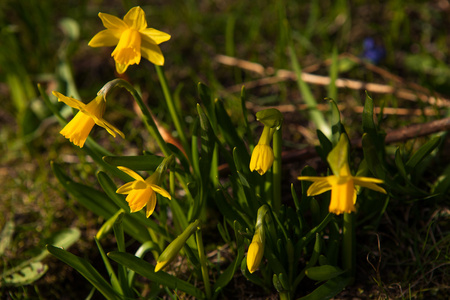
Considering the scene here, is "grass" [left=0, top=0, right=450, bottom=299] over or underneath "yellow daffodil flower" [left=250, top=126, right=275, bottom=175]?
underneath

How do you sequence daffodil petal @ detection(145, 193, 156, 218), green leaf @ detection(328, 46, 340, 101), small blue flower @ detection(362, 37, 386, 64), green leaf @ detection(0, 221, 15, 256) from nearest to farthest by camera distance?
daffodil petal @ detection(145, 193, 156, 218), green leaf @ detection(0, 221, 15, 256), green leaf @ detection(328, 46, 340, 101), small blue flower @ detection(362, 37, 386, 64)

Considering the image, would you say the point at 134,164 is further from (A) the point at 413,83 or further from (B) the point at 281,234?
(A) the point at 413,83

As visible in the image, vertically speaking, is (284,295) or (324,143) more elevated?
(324,143)

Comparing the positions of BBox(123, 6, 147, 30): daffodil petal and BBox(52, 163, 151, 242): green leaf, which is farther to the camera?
BBox(52, 163, 151, 242): green leaf

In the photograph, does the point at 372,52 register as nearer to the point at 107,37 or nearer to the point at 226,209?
the point at 226,209

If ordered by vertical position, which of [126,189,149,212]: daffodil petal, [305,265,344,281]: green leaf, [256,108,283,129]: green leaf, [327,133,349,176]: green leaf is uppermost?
[256,108,283,129]: green leaf

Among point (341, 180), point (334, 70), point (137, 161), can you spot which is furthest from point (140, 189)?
point (334, 70)

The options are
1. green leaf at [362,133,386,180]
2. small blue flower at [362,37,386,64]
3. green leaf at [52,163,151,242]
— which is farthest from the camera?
small blue flower at [362,37,386,64]

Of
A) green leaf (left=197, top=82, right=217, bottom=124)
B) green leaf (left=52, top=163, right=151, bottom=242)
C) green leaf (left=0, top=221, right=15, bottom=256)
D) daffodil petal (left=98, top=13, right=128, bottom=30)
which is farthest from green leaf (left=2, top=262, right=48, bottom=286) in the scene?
daffodil petal (left=98, top=13, right=128, bottom=30)

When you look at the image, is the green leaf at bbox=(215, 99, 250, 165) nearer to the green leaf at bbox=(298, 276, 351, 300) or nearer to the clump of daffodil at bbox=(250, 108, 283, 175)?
the clump of daffodil at bbox=(250, 108, 283, 175)
